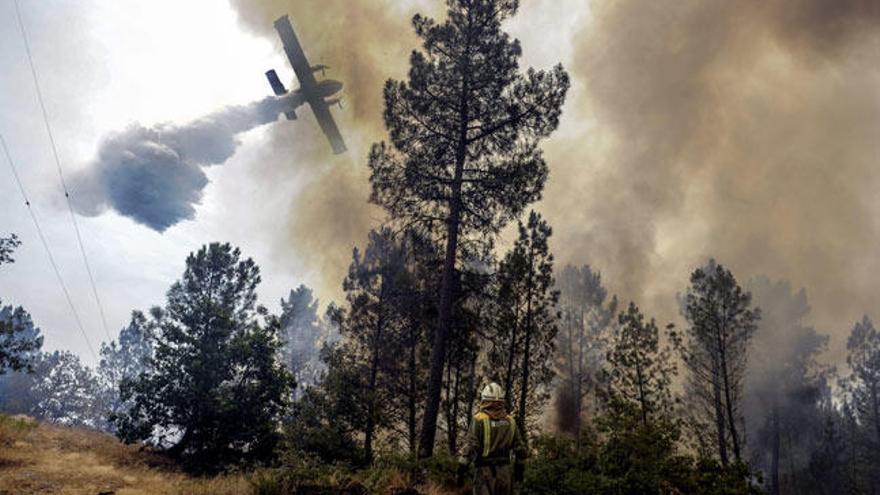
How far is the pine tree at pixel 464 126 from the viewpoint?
571 inches

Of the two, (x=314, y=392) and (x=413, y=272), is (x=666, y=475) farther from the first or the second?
(x=314, y=392)

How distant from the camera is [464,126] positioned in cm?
1470

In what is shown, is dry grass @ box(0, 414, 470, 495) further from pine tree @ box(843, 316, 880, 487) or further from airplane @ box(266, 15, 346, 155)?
pine tree @ box(843, 316, 880, 487)

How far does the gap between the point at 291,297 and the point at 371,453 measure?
108 feet

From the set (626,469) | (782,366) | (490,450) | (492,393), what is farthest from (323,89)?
(782,366)

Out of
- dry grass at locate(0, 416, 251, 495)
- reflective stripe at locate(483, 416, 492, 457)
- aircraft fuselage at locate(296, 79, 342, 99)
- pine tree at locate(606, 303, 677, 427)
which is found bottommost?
dry grass at locate(0, 416, 251, 495)

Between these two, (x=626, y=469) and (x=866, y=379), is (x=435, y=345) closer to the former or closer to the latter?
(x=626, y=469)

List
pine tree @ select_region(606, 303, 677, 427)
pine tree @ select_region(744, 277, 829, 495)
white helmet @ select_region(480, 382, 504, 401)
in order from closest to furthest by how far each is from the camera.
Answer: white helmet @ select_region(480, 382, 504, 401) → pine tree @ select_region(606, 303, 677, 427) → pine tree @ select_region(744, 277, 829, 495)

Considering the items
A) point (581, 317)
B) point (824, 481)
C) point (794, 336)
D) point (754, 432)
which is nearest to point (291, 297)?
point (581, 317)

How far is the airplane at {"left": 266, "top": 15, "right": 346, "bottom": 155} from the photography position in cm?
3016

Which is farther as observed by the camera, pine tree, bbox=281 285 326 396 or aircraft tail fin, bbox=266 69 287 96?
pine tree, bbox=281 285 326 396

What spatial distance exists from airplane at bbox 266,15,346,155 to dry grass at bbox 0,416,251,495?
2297 centimetres

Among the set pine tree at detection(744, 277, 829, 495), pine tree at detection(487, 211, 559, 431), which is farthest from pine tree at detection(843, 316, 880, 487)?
pine tree at detection(487, 211, 559, 431)

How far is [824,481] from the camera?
43812mm
